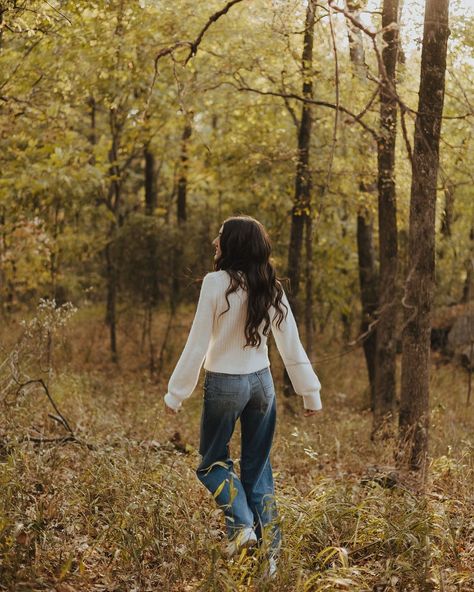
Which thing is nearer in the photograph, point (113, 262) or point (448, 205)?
point (448, 205)

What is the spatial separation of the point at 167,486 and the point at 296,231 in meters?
8.15

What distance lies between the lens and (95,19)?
332 inches

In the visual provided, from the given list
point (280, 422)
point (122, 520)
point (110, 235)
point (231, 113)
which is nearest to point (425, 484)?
point (122, 520)

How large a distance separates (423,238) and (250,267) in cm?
262

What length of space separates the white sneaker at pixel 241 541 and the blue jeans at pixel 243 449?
65mm

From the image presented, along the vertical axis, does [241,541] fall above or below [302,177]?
below

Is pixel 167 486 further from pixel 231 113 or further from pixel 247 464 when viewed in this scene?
pixel 231 113

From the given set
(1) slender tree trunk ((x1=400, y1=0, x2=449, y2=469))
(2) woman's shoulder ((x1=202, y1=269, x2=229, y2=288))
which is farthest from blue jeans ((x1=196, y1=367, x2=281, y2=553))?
(1) slender tree trunk ((x1=400, y1=0, x2=449, y2=469))

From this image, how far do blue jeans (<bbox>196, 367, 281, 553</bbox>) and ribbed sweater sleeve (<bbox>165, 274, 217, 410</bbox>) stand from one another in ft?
0.45

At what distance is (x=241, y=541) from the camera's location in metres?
3.87

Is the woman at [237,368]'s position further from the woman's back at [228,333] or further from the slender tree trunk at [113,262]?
the slender tree trunk at [113,262]

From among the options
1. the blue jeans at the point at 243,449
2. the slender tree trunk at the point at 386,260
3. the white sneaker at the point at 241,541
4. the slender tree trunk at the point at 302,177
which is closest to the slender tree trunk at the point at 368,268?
the slender tree trunk at the point at 302,177

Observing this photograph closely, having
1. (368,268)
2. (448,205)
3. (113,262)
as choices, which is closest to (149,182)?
→ (113,262)

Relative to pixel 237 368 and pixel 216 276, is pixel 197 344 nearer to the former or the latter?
pixel 237 368
